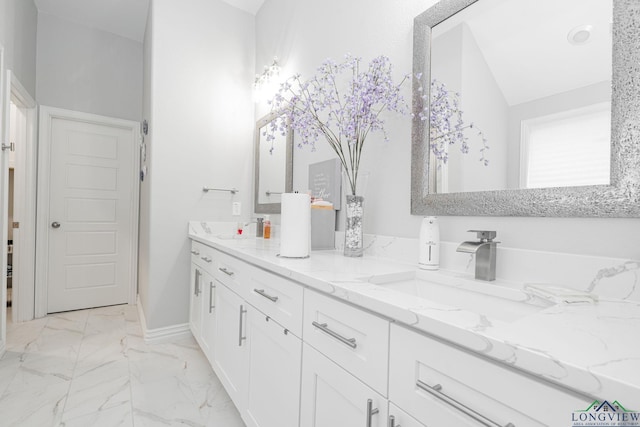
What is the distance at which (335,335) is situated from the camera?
81cm

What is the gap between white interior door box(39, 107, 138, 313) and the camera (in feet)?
10.1

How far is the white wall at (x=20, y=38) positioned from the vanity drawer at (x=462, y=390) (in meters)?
3.06

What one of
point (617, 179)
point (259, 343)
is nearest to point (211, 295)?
point (259, 343)

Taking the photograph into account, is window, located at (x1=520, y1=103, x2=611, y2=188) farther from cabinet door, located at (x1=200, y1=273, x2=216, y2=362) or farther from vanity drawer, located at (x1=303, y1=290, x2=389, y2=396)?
cabinet door, located at (x1=200, y1=273, x2=216, y2=362)

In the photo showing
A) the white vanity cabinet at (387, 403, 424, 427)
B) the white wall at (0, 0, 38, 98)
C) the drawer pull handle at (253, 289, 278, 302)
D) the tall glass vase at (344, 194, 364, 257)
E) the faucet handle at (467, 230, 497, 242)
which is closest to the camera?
the white vanity cabinet at (387, 403, 424, 427)

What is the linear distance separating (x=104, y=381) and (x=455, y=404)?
7.04ft

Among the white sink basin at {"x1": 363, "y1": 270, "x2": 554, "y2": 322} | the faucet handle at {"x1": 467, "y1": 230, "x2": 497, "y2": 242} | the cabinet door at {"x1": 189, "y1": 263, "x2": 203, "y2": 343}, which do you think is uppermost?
the faucet handle at {"x1": 467, "y1": 230, "x2": 497, "y2": 242}

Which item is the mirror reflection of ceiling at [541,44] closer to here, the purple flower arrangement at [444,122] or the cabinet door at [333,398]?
the purple flower arrangement at [444,122]

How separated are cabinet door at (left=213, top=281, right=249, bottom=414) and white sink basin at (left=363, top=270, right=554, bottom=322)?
0.72 meters

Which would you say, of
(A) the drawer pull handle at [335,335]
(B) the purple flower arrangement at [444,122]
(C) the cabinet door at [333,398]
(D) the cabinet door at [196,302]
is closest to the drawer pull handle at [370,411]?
(C) the cabinet door at [333,398]

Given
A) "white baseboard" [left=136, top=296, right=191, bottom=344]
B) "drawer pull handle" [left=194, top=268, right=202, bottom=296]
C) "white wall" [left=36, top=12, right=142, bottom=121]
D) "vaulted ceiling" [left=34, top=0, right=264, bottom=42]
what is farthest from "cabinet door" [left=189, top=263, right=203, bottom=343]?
"vaulted ceiling" [left=34, top=0, right=264, bottom=42]

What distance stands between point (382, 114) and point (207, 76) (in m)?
1.82

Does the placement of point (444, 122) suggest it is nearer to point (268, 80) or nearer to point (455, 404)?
point (455, 404)

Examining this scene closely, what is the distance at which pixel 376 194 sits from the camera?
5.00ft
